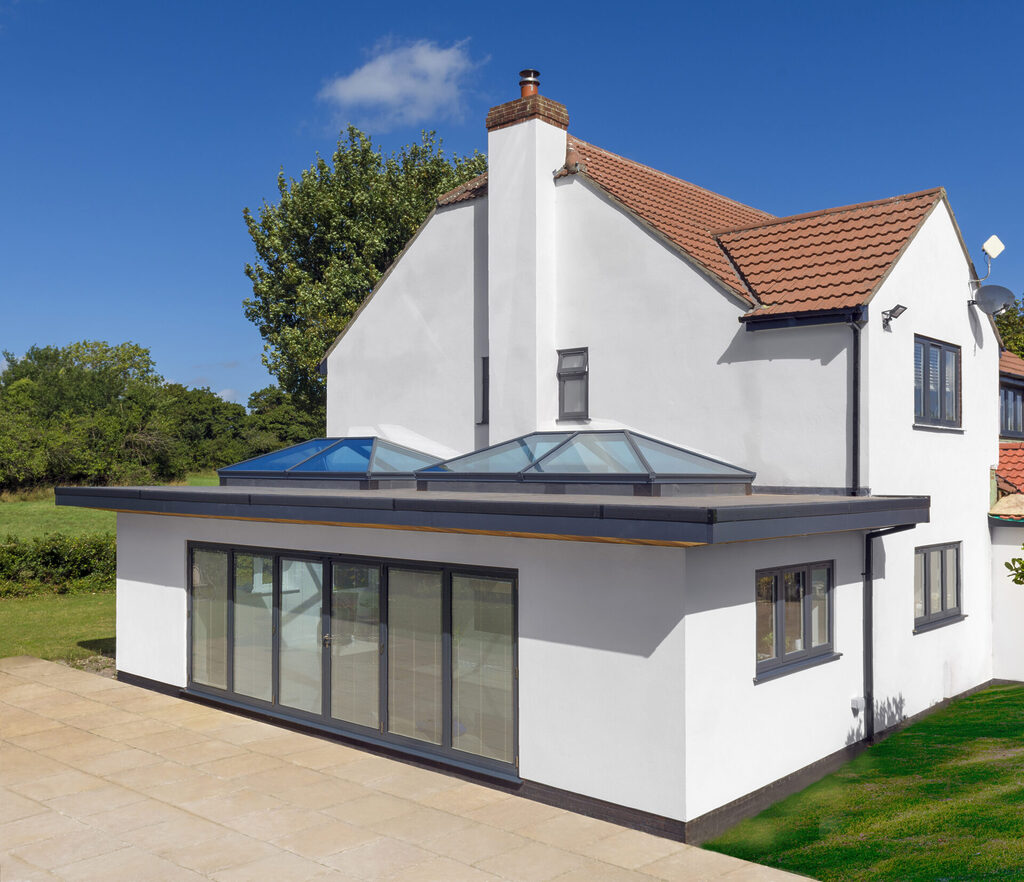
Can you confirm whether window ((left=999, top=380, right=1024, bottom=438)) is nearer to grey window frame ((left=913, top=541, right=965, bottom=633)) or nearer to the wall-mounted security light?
grey window frame ((left=913, top=541, right=965, bottom=633))

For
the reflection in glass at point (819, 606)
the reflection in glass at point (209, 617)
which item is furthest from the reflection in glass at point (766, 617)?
the reflection in glass at point (209, 617)

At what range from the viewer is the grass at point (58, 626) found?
17516mm

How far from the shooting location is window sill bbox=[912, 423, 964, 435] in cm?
1267

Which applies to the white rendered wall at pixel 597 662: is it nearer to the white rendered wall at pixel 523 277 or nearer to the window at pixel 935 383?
the white rendered wall at pixel 523 277

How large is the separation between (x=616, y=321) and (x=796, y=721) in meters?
6.56

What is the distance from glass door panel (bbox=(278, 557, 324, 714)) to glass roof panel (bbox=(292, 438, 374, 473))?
2.52 m

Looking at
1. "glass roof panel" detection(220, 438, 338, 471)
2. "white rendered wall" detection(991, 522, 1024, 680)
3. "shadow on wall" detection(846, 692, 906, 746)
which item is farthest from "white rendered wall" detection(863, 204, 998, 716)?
"glass roof panel" detection(220, 438, 338, 471)

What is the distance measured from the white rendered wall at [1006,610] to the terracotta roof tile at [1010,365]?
4109 mm

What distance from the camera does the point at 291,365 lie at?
38.6 metres

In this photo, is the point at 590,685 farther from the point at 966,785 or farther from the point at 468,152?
the point at 468,152

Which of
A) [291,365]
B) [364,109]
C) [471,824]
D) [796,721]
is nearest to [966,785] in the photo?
[796,721]

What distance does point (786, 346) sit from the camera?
39.2ft

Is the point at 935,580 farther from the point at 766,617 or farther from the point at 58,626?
the point at 58,626

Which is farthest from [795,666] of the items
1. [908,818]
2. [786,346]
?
[786,346]
